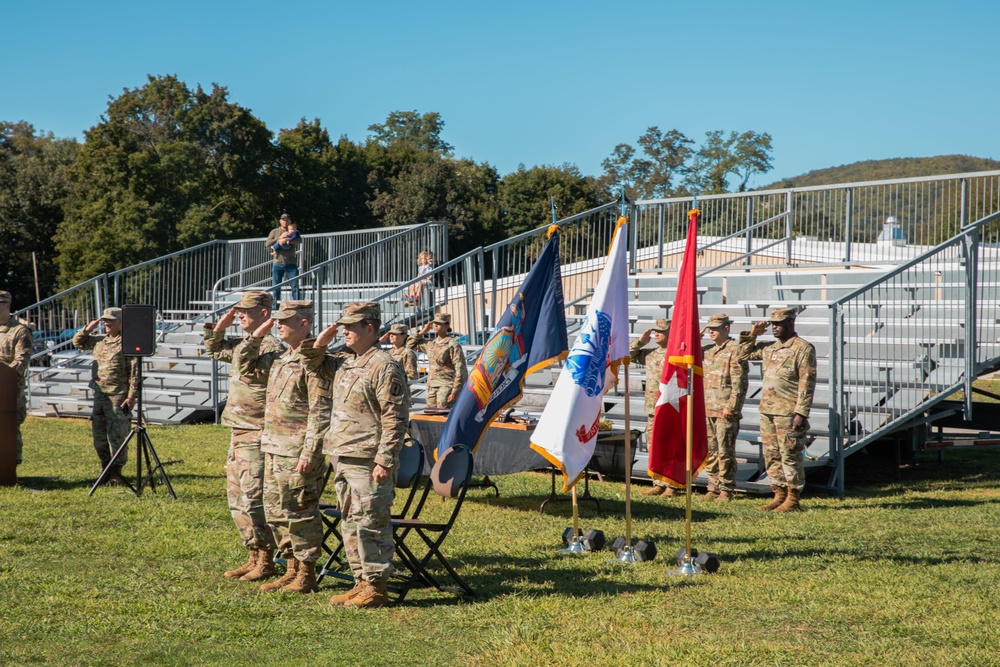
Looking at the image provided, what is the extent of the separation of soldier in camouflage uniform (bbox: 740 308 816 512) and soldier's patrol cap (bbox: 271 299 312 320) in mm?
5654

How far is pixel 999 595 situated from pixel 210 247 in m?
23.1

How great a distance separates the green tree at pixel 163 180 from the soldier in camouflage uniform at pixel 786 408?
32.1 m

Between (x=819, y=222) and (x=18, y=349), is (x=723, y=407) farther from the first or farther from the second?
(x=18, y=349)

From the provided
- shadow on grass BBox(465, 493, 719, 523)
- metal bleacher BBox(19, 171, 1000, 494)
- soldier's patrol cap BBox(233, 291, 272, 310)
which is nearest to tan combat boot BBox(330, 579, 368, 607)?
soldier's patrol cap BBox(233, 291, 272, 310)

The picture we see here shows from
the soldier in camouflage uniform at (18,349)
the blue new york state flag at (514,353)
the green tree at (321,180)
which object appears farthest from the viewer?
the green tree at (321,180)

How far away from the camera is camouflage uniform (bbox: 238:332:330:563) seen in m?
6.71

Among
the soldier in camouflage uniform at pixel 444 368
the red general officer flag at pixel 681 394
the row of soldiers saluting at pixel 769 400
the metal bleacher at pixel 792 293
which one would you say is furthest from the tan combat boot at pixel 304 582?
the soldier in camouflage uniform at pixel 444 368

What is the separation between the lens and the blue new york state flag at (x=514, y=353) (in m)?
7.67

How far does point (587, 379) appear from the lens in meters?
7.88

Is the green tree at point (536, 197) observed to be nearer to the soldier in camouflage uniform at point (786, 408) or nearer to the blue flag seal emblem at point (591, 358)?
the soldier in camouflage uniform at point (786, 408)

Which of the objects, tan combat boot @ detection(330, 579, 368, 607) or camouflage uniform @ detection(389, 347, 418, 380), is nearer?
tan combat boot @ detection(330, 579, 368, 607)

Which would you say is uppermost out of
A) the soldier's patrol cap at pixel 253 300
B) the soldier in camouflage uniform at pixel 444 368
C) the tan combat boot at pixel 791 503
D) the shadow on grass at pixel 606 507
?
the soldier's patrol cap at pixel 253 300

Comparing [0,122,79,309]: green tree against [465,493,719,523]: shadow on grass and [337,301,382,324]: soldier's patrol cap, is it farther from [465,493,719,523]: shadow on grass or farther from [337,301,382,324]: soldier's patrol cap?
[337,301,382,324]: soldier's patrol cap

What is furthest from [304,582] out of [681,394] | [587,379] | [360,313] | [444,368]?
[444,368]
